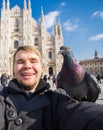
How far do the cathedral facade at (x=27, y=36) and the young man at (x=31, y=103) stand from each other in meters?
34.2

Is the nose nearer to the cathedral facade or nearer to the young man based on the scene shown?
the young man

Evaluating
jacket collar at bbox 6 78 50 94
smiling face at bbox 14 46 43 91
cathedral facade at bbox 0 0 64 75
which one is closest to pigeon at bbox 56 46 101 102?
smiling face at bbox 14 46 43 91

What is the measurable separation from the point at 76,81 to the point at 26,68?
4.66ft

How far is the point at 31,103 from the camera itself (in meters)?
1.05

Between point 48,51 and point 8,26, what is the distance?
282 inches

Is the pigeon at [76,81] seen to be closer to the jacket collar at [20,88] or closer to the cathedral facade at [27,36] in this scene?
the jacket collar at [20,88]

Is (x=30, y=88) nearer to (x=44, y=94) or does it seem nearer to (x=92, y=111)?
(x=44, y=94)

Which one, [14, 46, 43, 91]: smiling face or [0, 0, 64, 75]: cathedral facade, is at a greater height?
[0, 0, 64, 75]: cathedral facade

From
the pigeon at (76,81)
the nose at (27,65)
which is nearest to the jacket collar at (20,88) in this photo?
the nose at (27,65)

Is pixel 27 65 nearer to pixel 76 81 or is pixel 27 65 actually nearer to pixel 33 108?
pixel 33 108

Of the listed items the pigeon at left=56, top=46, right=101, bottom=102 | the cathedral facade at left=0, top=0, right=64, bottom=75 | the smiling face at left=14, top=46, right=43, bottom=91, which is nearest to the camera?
the smiling face at left=14, top=46, right=43, bottom=91

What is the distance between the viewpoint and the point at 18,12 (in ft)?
125

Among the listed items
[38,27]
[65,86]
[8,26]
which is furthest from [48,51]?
[65,86]

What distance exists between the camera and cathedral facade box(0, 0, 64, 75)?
35.8 m
